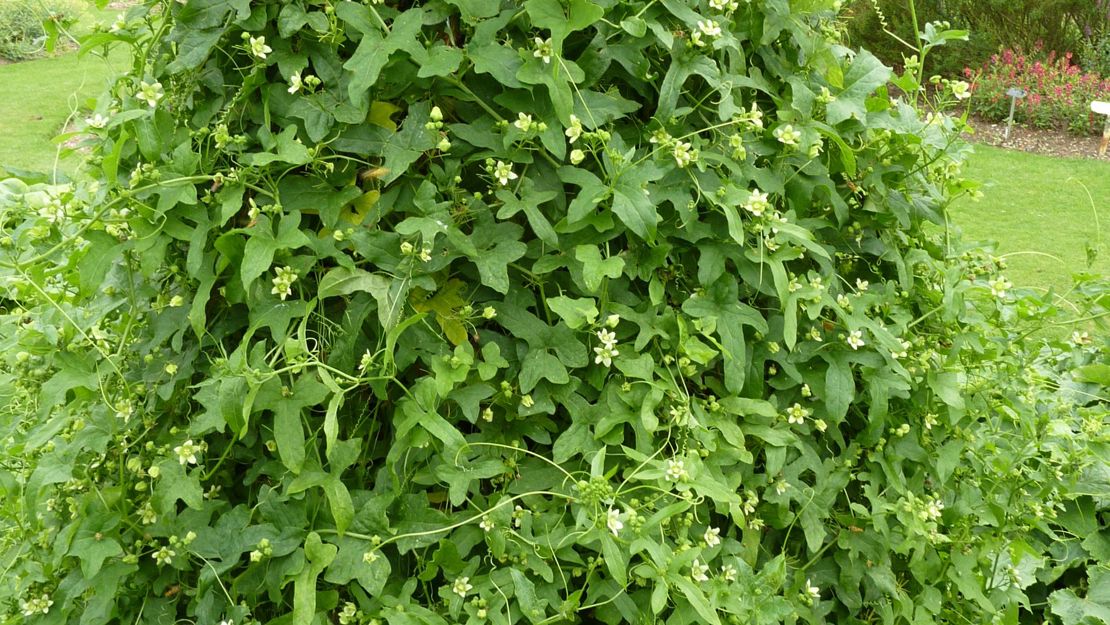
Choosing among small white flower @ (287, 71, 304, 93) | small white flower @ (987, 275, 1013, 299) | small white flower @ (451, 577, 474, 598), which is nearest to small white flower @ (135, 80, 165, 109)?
small white flower @ (287, 71, 304, 93)

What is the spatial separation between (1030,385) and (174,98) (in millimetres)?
2223

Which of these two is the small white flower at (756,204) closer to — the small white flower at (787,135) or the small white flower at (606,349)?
the small white flower at (787,135)

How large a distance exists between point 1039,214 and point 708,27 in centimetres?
681

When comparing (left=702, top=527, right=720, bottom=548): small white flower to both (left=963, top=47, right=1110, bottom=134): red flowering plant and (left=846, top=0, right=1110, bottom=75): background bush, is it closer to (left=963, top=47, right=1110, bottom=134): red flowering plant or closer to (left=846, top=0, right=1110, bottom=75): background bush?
(left=963, top=47, right=1110, bottom=134): red flowering plant

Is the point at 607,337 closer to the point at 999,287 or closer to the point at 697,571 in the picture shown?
the point at 697,571

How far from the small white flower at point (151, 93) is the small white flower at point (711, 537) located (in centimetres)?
134

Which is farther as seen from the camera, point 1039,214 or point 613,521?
point 1039,214

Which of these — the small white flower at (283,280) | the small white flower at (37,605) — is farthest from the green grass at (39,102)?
the small white flower at (283,280)

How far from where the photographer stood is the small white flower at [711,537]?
1905 millimetres

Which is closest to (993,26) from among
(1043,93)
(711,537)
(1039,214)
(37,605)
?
(1043,93)

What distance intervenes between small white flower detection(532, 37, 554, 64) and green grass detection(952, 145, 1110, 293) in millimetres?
4837

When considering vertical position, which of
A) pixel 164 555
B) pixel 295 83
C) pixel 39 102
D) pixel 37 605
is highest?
pixel 295 83

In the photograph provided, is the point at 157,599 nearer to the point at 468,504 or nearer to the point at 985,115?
the point at 468,504

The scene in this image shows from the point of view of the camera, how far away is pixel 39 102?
34.6ft
